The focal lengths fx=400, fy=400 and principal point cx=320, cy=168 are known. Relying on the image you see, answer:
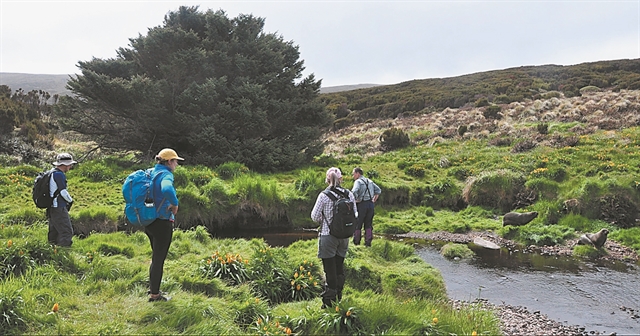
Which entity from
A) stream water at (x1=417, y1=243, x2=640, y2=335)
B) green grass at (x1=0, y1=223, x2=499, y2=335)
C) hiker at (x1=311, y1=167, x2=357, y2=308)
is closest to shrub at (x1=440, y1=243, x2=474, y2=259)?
stream water at (x1=417, y1=243, x2=640, y2=335)

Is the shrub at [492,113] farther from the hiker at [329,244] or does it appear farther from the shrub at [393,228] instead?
the hiker at [329,244]

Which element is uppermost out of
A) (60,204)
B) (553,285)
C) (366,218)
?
(60,204)

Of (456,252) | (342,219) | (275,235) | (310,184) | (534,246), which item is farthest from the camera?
(310,184)

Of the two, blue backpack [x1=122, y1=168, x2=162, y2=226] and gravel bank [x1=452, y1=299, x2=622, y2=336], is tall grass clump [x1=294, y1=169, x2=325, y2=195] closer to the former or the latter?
gravel bank [x1=452, y1=299, x2=622, y2=336]

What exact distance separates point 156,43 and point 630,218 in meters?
19.8

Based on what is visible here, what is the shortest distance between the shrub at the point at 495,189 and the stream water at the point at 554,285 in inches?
200

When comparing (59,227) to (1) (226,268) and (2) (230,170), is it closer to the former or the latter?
(1) (226,268)

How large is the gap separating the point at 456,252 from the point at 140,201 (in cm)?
941

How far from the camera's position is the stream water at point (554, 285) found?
7.70 m

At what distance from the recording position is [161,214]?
5.45 meters

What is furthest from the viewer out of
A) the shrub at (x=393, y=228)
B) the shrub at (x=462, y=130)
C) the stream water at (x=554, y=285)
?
the shrub at (x=462, y=130)

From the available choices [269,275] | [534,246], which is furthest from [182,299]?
[534,246]

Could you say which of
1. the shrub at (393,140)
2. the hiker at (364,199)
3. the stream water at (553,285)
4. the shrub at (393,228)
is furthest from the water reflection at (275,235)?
the shrub at (393,140)

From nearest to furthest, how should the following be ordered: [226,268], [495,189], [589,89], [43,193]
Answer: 1. [43,193]
2. [226,268]
3. [495,189]
4. [589,89]
